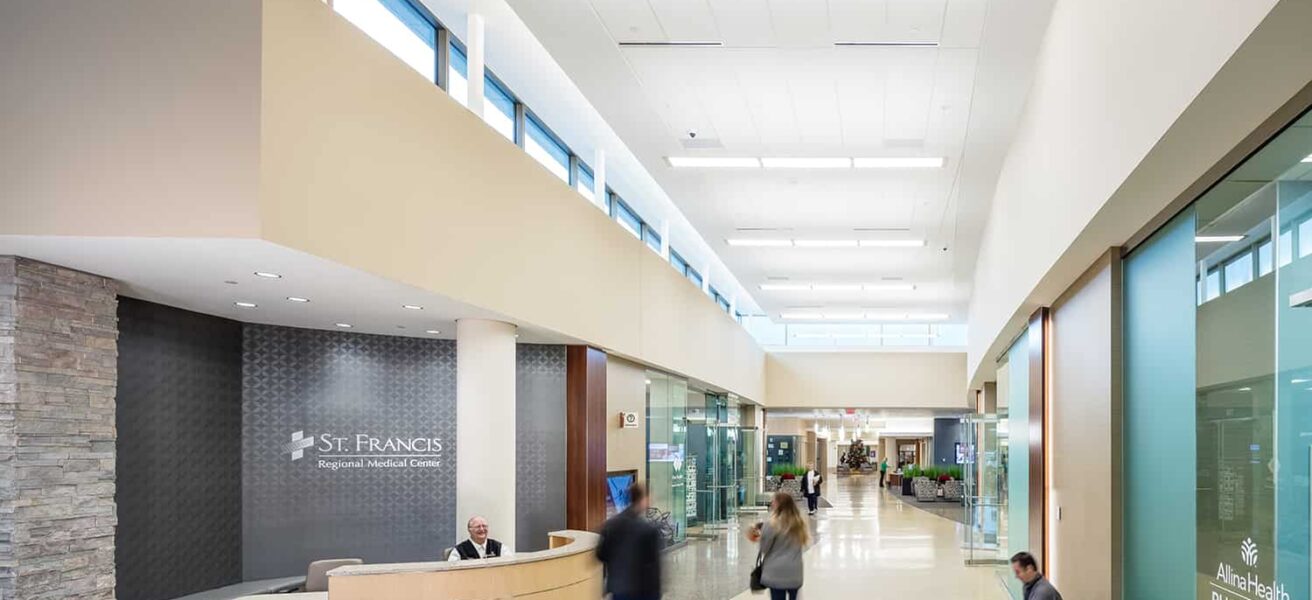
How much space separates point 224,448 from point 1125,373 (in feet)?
27.0

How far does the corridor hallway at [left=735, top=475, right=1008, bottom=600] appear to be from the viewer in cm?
1417

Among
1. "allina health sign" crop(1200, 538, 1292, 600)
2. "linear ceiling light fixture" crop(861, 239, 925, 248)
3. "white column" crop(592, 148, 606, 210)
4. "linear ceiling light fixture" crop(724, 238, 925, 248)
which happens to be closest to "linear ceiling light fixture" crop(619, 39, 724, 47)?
"white column" crop(592, 148, 606, 210)

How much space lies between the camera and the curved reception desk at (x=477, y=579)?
730cm

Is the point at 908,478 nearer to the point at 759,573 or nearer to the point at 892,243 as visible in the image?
the point at 892,243

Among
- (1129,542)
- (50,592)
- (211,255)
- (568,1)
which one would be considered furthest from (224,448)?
(1129,542)

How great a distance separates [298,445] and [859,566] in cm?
882

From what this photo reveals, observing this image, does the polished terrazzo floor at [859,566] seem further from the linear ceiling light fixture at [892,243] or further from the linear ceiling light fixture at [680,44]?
the linear ceiling light fixture at [892,243]

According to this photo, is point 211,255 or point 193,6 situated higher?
point 193,6

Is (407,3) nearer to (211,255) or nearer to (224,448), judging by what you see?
(211,255)

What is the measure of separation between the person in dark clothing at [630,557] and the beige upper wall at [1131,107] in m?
3.44

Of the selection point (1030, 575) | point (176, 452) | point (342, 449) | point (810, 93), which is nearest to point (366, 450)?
point (342, 449)

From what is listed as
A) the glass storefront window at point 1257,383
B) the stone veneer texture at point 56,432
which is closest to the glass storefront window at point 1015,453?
the glass storefront window at point 1257,383

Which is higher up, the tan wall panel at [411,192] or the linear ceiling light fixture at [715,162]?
the linear ceiling light fixture at [715,162]

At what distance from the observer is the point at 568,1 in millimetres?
8555
